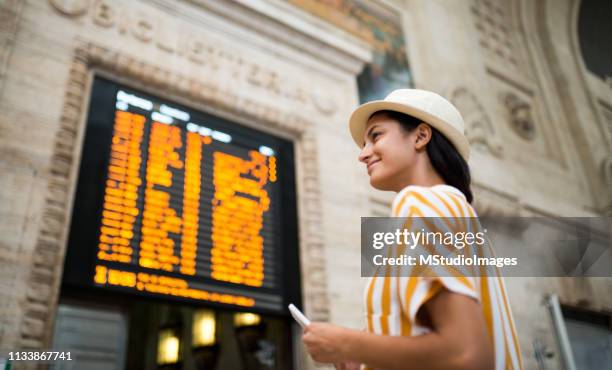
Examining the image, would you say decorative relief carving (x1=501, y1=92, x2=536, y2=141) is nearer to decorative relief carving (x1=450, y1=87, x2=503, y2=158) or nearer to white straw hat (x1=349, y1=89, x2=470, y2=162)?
decorative relief carving (x1=450, y1=87, x2=503, y2=158)

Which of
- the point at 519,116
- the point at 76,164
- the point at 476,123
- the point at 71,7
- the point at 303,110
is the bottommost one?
the point at 76,164

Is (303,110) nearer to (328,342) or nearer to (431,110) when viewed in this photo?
(431,110)

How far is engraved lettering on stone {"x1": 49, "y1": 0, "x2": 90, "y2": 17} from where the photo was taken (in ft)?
15.5

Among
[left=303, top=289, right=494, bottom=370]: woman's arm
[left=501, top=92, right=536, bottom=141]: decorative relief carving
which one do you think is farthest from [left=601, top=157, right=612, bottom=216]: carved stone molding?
[left=303, top=289, right=494, bottom=370]: woman's arm

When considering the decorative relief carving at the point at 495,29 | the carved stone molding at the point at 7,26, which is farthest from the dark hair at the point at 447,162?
the decorative relief carving at the point at 495,29

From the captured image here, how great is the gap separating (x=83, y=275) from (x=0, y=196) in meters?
0.83

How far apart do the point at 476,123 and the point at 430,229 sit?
7646 mm

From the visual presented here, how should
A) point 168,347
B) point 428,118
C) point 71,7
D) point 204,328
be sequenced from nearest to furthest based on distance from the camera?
point 428,118 → point 71,7 → point 204,328 → point 168,347

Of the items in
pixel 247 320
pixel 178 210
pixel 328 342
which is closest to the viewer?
pixel 328 342

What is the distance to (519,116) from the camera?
9.48 metres

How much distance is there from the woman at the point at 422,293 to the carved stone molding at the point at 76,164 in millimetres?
3002

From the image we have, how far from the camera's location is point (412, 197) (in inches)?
48.3

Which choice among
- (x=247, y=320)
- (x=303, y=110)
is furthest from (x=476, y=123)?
(x=247, y=320)

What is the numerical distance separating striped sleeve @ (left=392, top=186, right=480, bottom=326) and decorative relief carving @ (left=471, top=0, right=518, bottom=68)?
32.3 ft
